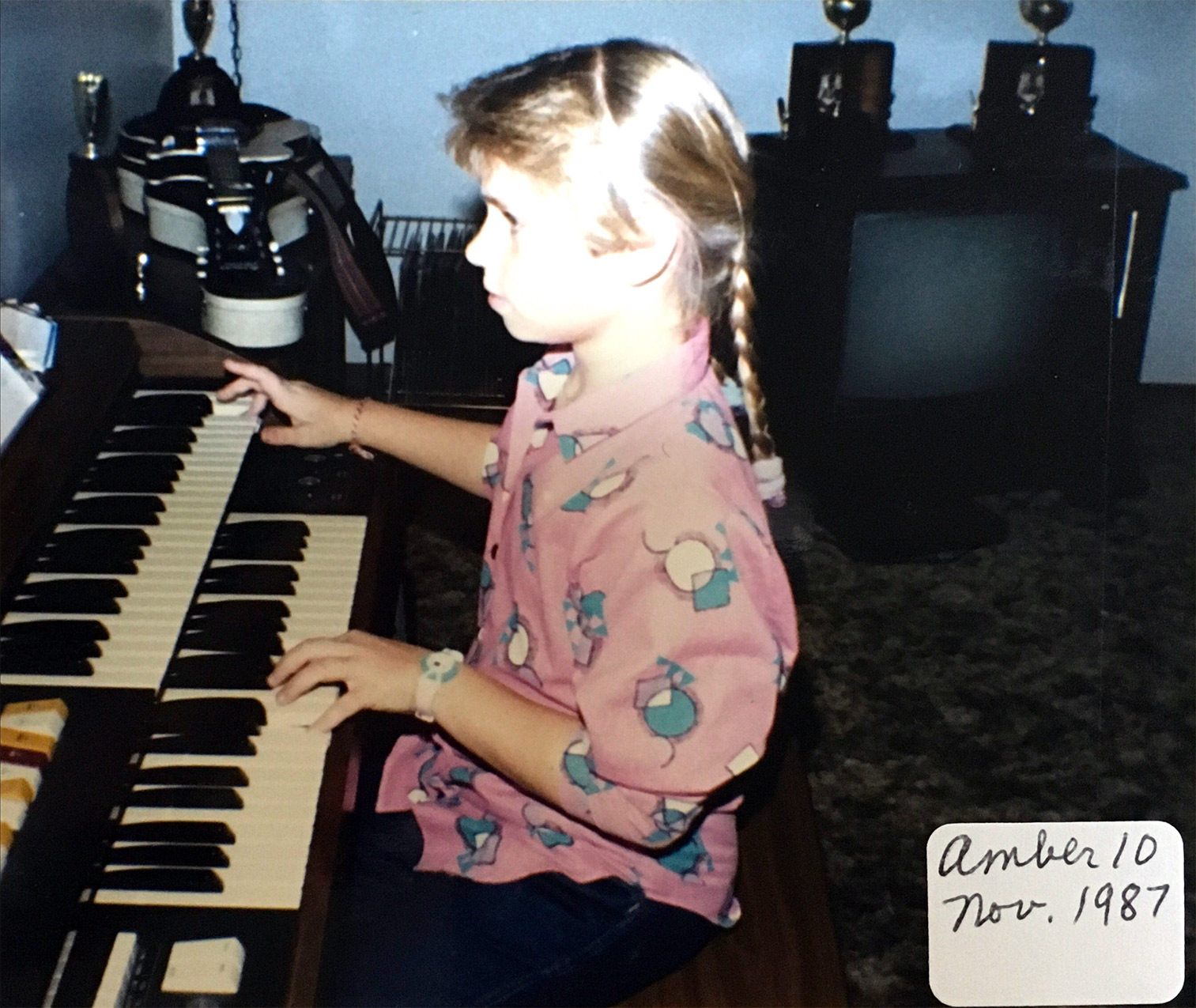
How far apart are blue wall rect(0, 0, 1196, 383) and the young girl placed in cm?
65

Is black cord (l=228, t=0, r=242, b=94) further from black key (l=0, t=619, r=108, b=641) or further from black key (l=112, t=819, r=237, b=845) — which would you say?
black key (l=112, t=819, r=237, b=845)

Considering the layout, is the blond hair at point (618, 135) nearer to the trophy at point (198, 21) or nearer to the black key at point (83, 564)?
the black key at point (83, 564)

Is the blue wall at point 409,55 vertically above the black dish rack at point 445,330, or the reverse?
the blue wall at point 409,55

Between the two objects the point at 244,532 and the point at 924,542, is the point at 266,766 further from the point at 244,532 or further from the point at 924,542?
the point at 924,542

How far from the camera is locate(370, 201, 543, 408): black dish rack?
172cm

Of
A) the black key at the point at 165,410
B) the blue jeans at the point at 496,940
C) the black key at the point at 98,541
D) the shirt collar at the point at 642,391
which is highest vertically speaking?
the shirt collar at the point at 642,391

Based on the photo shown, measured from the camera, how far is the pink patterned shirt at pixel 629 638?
76 centimetres

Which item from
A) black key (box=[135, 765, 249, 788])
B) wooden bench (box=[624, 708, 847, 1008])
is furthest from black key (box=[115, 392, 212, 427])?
wooden bench (box=[624, 708, 847, 1008])

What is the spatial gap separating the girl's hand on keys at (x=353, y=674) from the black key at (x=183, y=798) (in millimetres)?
81

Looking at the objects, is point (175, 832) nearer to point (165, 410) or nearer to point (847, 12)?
point (165, 410)

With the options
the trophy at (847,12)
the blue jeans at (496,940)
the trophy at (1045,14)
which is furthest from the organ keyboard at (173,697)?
the trophy at (1045,14)

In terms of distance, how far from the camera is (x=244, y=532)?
3.56 feet

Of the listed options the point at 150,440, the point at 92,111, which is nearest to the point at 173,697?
the point at 150,440

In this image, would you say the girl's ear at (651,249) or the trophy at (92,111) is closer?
the girl's ear at (651,249)
